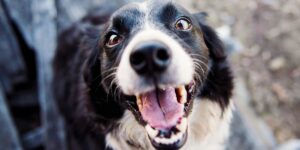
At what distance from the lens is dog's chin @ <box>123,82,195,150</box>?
245 centimetres

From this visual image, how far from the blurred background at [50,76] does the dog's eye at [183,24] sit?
4.42 feet

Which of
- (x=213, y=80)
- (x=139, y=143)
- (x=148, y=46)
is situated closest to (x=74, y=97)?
(x=139, y=143)

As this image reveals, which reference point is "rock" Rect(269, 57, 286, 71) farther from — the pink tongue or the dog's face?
the pink tongue

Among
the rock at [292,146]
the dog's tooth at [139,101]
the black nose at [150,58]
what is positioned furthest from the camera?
the rock at [292,146]

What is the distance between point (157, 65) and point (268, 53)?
3412mm

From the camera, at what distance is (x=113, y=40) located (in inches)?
106

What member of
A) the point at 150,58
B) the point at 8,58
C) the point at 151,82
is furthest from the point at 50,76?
the point at 150,58

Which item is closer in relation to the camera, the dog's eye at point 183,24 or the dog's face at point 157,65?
the dog's face at point 157,65

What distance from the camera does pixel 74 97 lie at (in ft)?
11.3

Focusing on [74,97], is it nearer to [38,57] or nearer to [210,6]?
[38,57]

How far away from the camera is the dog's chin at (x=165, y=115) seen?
8.02 feet

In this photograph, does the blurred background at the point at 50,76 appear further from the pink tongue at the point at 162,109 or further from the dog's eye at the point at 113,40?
the pink tongue at the point at 162,109

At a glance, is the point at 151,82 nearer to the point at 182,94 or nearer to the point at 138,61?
the point at 138,61

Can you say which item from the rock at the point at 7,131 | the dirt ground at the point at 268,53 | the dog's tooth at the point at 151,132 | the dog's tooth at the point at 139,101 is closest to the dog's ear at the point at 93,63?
the dog's tooth at the point at 139,101
